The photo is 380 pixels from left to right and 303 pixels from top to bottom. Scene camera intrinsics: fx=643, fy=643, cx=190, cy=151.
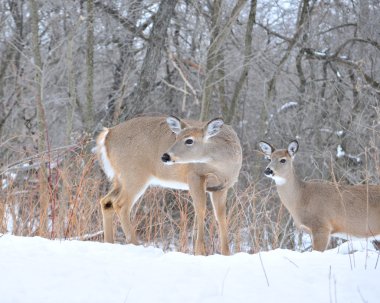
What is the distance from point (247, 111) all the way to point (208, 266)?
1303 cm

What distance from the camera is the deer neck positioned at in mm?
8141

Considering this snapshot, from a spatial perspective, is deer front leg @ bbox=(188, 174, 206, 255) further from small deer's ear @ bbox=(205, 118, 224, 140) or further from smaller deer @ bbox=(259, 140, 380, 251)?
smaller deer @ bbox=(259, 140, 380, 251)

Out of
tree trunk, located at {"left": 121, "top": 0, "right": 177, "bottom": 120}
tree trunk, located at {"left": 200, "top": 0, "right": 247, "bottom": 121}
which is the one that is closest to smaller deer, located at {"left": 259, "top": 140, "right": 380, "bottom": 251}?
tree trunk, located at {"left": 121, "top": 0, "right": 177, "bottom": 120}

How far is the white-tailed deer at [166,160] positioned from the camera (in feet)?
22.7

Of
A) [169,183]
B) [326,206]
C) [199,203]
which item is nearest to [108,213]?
[169,183]

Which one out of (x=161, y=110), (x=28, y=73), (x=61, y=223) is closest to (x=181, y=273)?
(x=61, y=223)

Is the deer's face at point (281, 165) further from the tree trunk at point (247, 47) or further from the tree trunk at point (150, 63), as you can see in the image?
the tree trunk at point (247, 47)

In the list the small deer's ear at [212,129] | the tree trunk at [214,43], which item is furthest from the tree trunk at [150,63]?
the small deer's ear at [212,129]

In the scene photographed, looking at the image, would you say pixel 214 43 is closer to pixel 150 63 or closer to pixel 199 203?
pixel 150 63

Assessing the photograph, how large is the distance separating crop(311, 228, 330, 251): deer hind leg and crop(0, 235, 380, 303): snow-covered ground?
3.20m

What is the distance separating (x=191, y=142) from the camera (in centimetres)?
706

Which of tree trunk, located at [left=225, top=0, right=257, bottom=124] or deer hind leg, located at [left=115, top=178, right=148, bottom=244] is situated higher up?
tree trunk, located at [left=225, top=0, right=257, bottom=124]

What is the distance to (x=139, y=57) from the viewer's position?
51.9 feet

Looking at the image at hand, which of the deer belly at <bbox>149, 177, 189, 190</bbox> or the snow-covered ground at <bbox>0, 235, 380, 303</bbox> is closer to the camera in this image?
the snow-covered ground at <bbox>0, 235, 380, 303</bbox>
